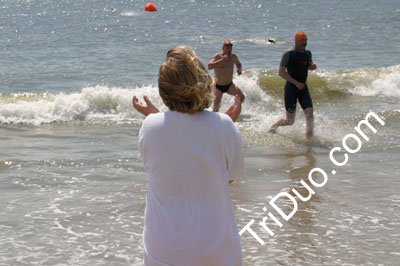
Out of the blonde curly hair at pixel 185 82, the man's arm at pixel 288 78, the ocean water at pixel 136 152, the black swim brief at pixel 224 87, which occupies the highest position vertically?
the blonde curly hair at pixel 185 82

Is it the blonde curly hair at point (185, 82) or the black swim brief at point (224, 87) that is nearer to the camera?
the blonde curly hair at point (185, 82)

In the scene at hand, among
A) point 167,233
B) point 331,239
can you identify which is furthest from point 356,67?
point 167,233

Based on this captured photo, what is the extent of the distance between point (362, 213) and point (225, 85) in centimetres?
504

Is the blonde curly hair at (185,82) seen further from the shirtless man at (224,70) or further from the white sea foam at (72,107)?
the white sea foam at (72,107)

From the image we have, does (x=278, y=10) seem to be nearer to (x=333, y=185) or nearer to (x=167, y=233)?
(x=333, y=185)

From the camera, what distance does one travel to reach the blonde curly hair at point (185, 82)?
2645 mm

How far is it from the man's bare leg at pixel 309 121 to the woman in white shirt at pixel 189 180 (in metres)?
7.48

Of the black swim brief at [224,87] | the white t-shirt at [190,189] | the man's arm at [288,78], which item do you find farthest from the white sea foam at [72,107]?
the white t-shirt at [190,189]

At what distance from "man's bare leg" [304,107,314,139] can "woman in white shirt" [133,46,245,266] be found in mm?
7482

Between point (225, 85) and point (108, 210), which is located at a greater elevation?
point (225, 85)

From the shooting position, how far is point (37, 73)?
778 inches

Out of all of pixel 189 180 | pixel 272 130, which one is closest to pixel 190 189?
pixel 189 180

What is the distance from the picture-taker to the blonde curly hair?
264 centimetres

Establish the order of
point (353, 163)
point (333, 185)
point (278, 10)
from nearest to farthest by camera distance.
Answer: point (333, 185) < point (353, 163) < point (278, 10)
